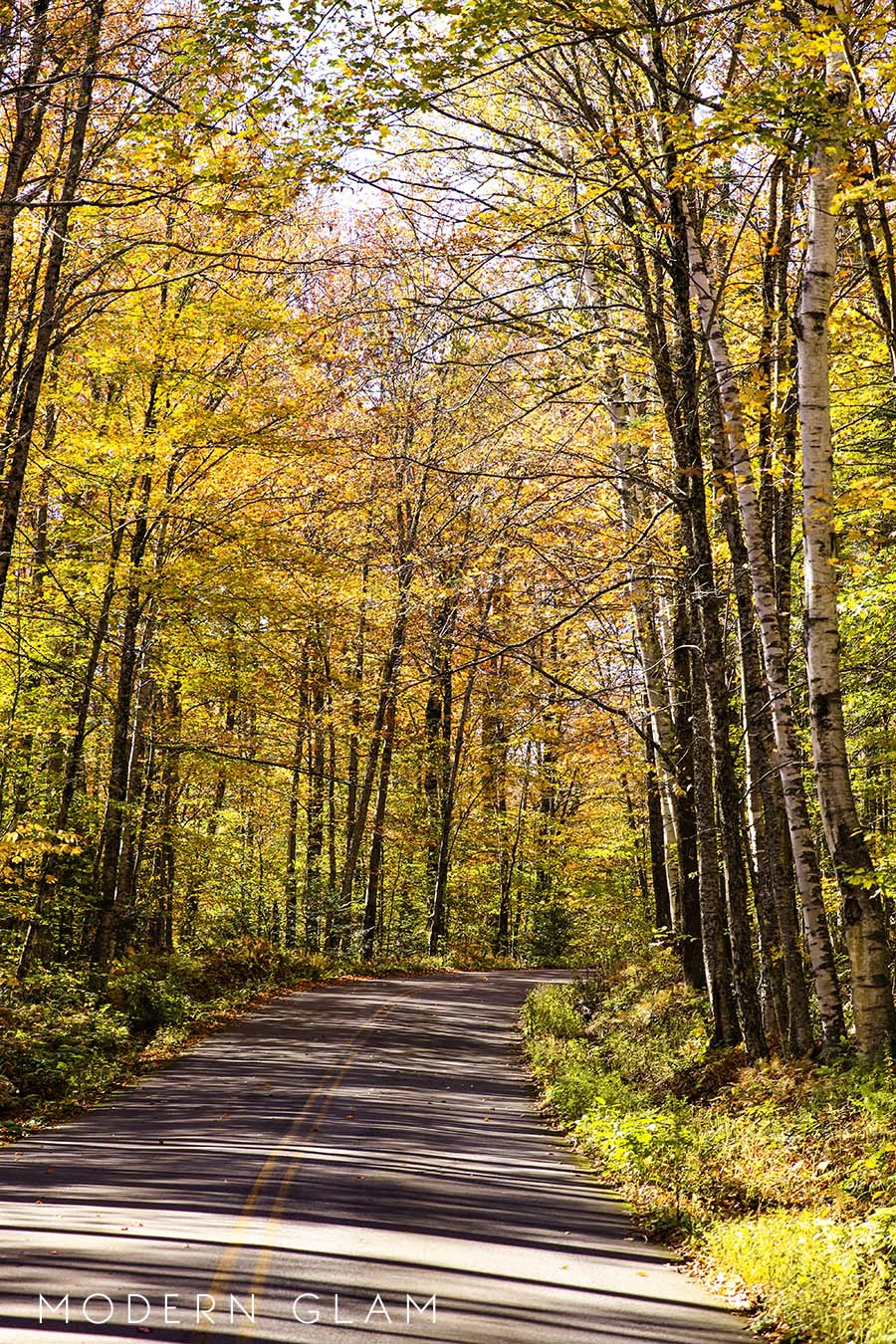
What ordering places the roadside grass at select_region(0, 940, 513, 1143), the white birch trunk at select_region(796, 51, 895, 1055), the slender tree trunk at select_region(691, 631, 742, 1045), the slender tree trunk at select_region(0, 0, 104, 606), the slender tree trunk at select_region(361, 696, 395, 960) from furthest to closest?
the slender tree trunk at select_region(361, 696, 395, 960)
the roadside grass at select_region(0, 940, 513, 1143)
the slender tree trunk at select_region(691, 631, 742, 1045)
the slender tree trunk at select_region(0, 0, 104, 606)
the white birch trunk at select_region(796, 51, 895, 1055)

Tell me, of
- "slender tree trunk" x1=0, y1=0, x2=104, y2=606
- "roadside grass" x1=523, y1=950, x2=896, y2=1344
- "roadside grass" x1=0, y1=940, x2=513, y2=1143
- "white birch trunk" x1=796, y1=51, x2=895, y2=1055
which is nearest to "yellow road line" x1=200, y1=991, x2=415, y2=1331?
"roadside grass" x1=0, y1=940, x2=513, y2=1143

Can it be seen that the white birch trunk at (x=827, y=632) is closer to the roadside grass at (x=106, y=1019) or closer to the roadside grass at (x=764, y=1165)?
the roadside grass at (x=764, y=1165)

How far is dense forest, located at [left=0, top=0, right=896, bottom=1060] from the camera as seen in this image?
8.81m

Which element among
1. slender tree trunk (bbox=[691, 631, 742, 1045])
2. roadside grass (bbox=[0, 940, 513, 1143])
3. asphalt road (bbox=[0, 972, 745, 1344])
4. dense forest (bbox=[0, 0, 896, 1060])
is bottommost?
asphalt road (bbox=[0, 972, 745, 1344])

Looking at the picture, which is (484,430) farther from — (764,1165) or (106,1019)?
(764,1165)

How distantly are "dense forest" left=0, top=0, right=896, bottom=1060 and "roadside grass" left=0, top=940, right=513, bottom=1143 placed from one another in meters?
0.80

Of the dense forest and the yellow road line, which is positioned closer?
the yellow road line

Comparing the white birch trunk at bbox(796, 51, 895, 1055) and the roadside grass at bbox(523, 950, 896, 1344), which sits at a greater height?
the white birch trunk at bbox(796, 51, 895, 1055)

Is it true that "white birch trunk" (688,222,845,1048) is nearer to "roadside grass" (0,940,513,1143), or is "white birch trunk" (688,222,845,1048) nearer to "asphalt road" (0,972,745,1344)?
"asphalt road" (0,972,745,1344)

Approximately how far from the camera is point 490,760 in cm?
3981

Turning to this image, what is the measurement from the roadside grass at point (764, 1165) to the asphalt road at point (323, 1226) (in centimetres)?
37

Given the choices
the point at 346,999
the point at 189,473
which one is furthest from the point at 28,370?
the point at 346,999

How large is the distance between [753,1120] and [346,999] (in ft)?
48.6

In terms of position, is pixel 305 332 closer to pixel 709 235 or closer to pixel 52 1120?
pixel 709 235
